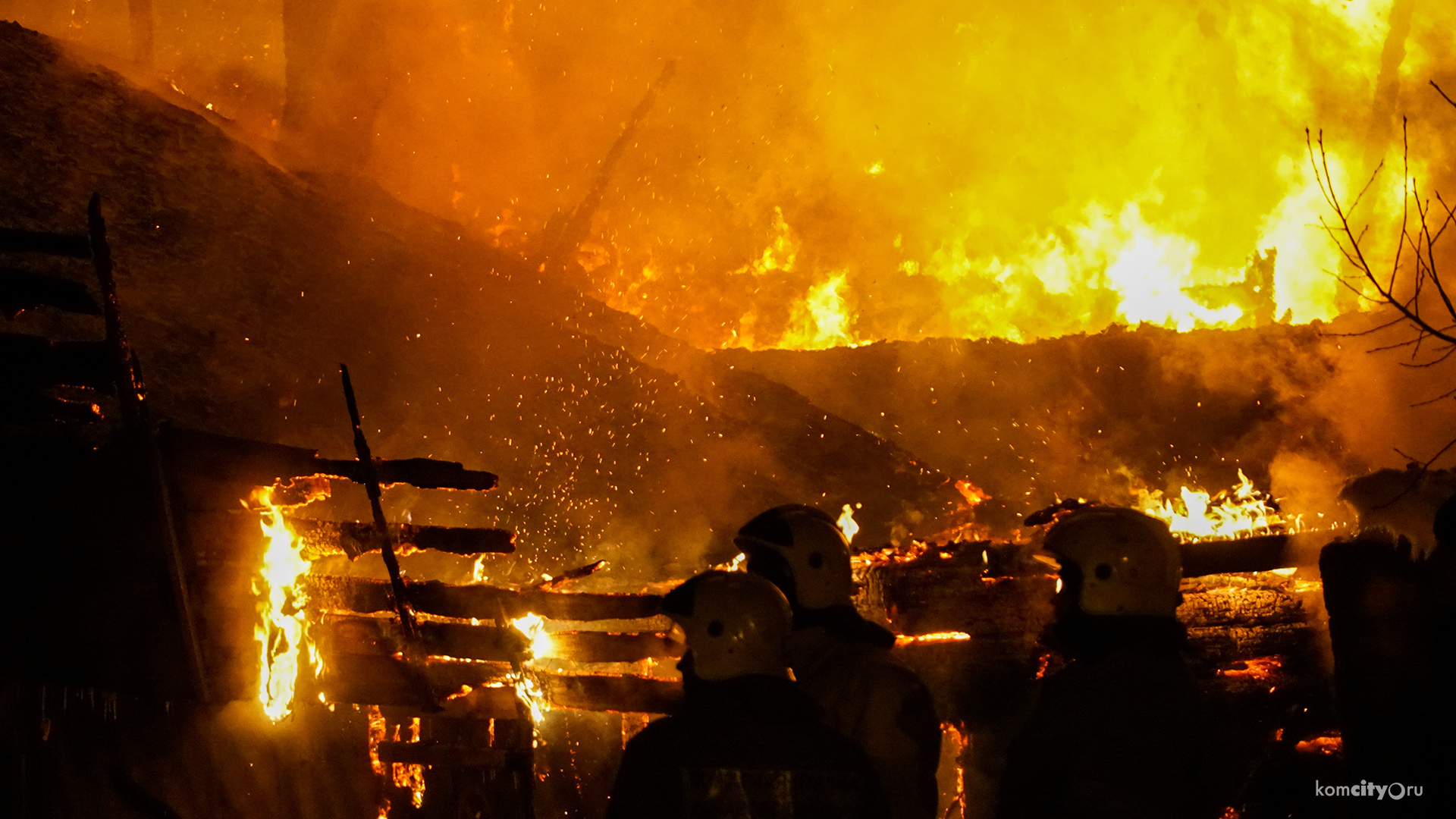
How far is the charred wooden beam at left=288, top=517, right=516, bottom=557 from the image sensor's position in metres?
5.23

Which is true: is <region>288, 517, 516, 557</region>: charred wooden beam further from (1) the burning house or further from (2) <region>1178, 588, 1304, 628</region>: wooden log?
(2) <region>1178, 588, 1304, 628</region>: wooden log

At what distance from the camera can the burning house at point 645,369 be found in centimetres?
460

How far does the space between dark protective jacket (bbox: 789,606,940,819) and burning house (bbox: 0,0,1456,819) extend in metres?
0.52

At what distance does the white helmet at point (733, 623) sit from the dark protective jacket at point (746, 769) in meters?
0.13

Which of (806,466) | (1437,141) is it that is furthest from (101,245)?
(1437,141)

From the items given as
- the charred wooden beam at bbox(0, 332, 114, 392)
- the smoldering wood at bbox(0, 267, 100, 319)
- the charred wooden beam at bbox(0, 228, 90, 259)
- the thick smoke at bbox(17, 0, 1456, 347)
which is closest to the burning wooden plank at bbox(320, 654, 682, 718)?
the charred wooden beam at bbox(0, 332, 114, 392)

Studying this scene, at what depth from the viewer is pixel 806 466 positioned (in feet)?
39.4

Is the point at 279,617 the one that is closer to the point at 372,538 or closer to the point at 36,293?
the point at 372,538

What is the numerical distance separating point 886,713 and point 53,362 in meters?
3.86

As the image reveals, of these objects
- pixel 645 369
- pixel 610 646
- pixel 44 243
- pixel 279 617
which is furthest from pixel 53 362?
pixel 645 369

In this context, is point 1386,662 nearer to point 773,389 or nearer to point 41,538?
point 41,538

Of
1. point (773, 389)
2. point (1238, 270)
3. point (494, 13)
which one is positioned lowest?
point (773, 389)

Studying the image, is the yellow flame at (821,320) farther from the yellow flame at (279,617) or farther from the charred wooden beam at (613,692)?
the yellow flame at (279,617)

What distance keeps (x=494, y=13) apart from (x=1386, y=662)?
926 inches
